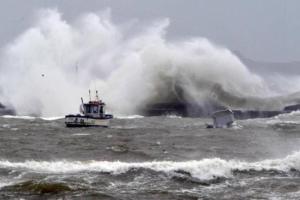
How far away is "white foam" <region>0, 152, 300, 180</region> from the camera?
1001 inches

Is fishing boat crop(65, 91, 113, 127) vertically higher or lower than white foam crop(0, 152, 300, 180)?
higher

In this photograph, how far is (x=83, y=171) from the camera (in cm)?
2544

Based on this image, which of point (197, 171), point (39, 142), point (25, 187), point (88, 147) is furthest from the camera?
point (39, 142)

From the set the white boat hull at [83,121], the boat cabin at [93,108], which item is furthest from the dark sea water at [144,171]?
the boat cabin at [93,108]

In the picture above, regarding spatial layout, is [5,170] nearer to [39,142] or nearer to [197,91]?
[39,142]

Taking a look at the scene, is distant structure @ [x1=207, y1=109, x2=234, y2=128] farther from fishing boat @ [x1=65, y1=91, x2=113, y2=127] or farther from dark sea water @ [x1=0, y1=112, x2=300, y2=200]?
dark sea water @ [x1=0, y1=112, x2=300, y2=200]

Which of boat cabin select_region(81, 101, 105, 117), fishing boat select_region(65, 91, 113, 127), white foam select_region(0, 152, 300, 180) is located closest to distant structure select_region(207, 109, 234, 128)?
fishing boat select_region(65, 91, 113, 127)

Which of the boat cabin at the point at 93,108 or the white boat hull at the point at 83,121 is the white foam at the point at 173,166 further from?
the boat cabin at the point at 93,108

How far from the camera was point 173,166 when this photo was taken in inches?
1046

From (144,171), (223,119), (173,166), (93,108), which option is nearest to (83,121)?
(93,108)

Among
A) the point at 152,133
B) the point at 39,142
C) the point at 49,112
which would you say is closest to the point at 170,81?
the point at 49,112

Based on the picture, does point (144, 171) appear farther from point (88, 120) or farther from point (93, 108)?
point (93, 108)

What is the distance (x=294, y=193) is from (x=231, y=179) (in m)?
3.33

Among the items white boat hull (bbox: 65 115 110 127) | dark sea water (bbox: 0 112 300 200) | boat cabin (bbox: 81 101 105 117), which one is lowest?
dark sea water (bbox: 0 112 300 200)
